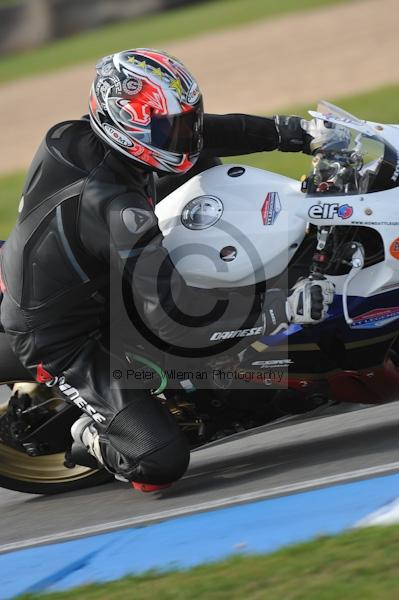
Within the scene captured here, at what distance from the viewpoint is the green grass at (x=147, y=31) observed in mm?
24344

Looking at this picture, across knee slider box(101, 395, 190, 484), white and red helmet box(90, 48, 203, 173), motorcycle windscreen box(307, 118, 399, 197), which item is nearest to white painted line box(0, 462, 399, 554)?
knee slider box(101, 395, 190, 484)

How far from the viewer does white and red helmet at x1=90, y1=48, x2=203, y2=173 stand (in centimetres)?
449

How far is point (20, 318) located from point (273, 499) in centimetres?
133

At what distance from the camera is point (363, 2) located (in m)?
22.5

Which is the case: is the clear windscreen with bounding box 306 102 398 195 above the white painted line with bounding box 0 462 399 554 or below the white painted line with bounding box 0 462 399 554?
above

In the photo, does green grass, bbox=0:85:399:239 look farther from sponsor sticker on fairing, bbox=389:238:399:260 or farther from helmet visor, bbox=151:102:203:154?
sponsor sticker on fairing, bbox=389:238:399:260

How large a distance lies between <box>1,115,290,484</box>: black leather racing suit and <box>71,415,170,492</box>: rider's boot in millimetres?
57

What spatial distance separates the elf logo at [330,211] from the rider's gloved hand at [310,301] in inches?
10.5

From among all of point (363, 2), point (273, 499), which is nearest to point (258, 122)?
point (273, 499)

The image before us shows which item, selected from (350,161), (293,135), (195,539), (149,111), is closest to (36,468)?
(195,539)

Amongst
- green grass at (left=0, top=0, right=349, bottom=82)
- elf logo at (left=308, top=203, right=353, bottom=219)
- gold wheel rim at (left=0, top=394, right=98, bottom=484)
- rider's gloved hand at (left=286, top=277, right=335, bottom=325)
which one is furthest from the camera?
green grass at (left=0, top=0, right=349, bottom=82)

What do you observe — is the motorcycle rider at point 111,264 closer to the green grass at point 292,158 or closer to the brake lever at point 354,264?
the brake lever at point 354,264

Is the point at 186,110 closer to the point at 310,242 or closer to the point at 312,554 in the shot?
the point at 310,242

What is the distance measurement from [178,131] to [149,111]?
15cm
